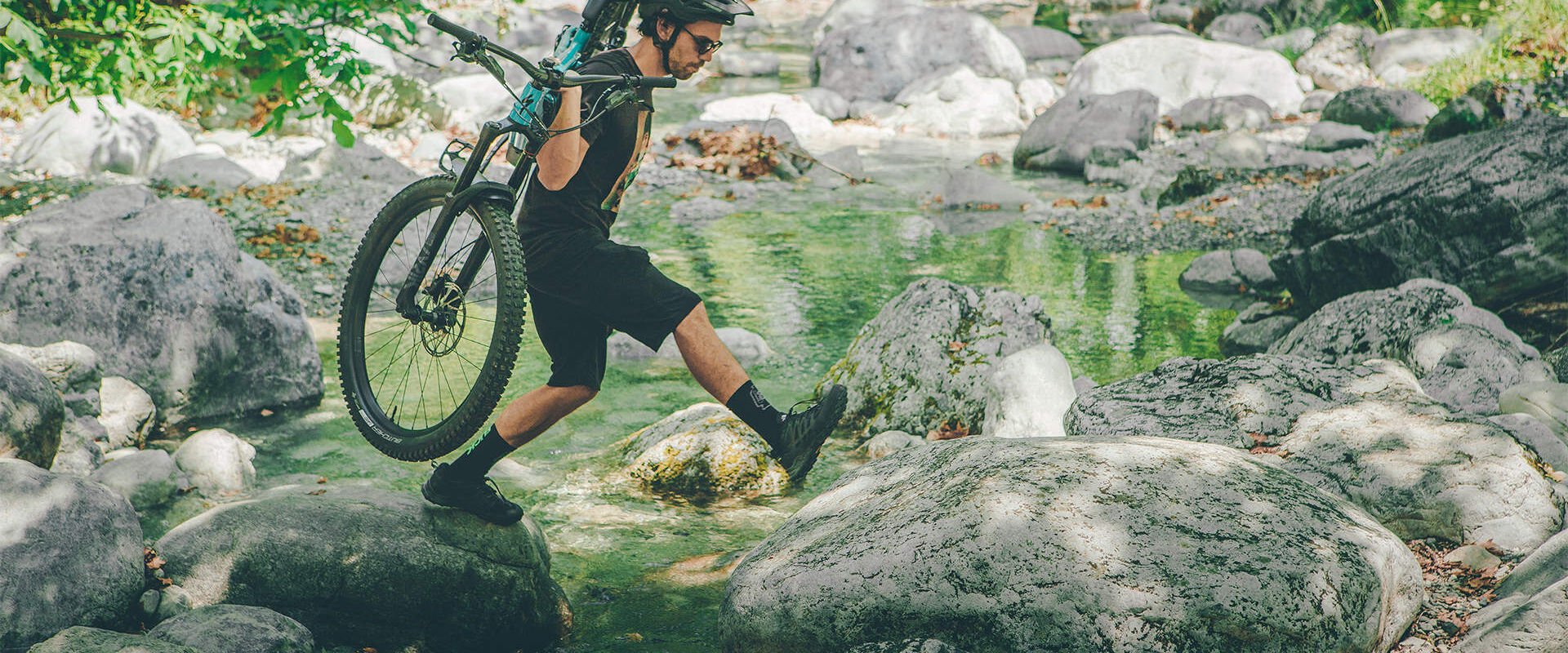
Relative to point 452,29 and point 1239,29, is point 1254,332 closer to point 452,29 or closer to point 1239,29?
point 452,29

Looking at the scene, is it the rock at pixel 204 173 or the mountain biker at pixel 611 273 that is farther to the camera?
the rock at pixel 204 173

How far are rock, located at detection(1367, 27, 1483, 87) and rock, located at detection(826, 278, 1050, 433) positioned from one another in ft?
46.8

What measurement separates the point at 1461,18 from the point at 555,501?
20.2 metres

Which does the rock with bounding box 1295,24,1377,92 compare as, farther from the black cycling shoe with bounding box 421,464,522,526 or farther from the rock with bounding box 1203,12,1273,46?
the black cycling shoe with bounding box 421,464,522,526

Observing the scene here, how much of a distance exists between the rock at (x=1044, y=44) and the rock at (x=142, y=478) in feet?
70.9

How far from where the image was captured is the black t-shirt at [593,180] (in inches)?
169

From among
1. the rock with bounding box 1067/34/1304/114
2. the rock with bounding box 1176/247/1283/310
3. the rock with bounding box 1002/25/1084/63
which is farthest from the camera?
the rock with bounding box 1002/25/1084/63

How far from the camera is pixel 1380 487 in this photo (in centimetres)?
477

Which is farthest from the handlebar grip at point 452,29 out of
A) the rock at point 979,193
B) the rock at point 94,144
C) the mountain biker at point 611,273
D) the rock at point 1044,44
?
the rock at point 1044,44

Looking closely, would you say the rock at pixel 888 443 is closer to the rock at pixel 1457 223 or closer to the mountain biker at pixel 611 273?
the mountain biker at pixel 611 273

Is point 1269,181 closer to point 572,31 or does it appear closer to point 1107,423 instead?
point 1107,423

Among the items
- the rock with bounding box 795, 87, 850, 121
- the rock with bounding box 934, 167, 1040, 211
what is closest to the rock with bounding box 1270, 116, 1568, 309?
the rock with bounding box 934, 167, 1040, 211

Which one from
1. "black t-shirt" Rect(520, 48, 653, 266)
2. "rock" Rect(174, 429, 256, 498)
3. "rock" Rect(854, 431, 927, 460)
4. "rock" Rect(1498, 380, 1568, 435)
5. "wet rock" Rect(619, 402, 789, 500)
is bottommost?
"rock" Rect(854, 431, 927, 460)

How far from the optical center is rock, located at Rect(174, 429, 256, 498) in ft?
19.5
